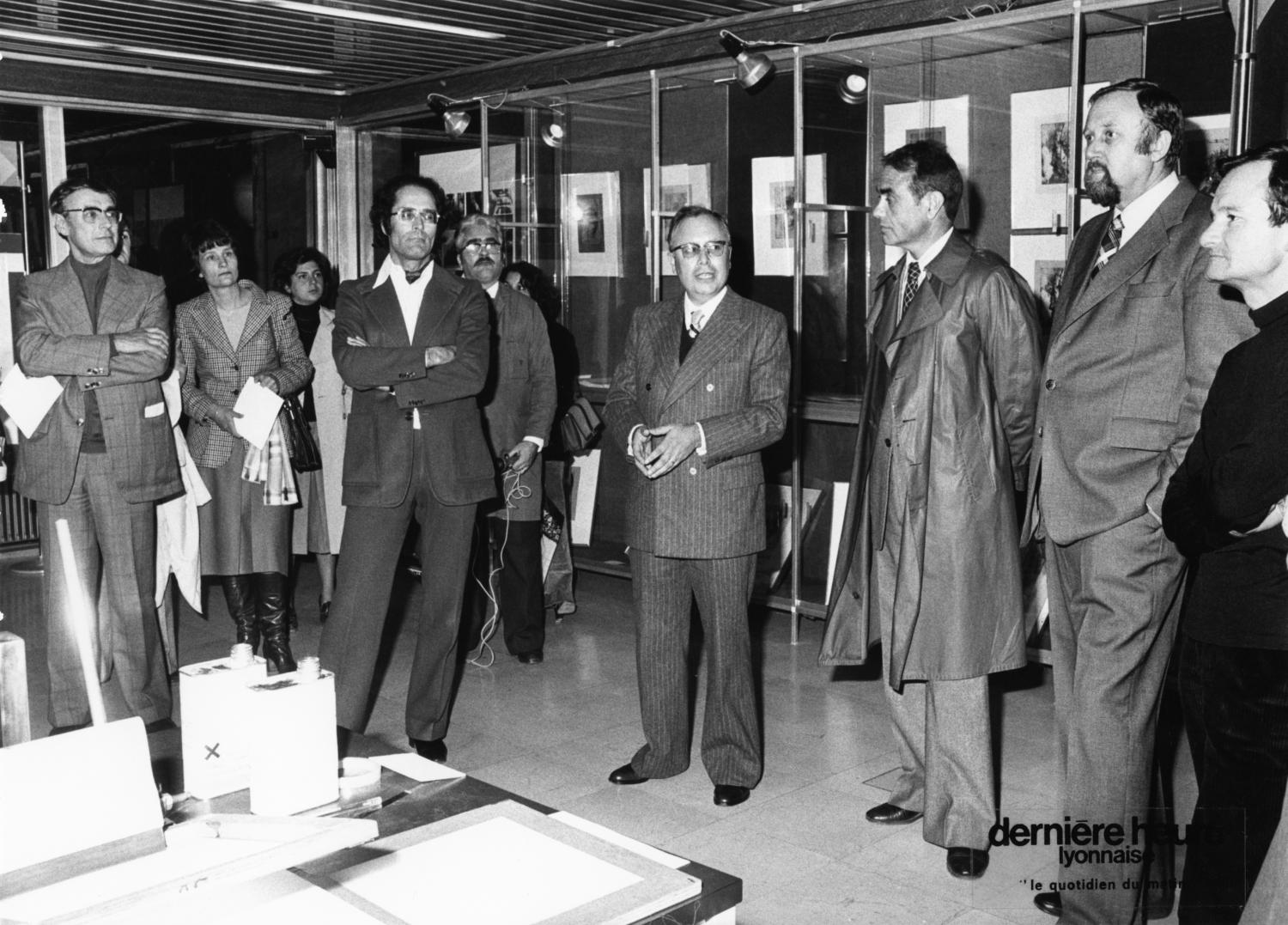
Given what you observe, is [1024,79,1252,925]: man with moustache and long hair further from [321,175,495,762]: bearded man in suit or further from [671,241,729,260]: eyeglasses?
[321,175,495,762]: bearded man in suit

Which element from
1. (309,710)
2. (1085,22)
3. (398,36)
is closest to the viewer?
(309,710)

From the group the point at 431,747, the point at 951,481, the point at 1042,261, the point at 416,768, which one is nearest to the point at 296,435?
the point at 431,747

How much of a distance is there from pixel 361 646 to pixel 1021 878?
2.07 meters

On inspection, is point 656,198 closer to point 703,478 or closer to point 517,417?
point 517,417

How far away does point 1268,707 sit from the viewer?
2.53 m

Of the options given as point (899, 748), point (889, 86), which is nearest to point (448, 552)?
point (899, 748)

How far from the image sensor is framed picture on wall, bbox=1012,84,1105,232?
17.8ft

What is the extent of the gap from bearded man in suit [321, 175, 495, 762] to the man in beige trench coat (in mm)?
1376

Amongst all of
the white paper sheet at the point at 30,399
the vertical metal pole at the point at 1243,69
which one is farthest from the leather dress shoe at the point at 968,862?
the white paper sheet at the point at 30,399

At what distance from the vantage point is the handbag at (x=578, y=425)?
609 centimetres

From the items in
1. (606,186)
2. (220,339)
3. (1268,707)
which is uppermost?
(606,186)

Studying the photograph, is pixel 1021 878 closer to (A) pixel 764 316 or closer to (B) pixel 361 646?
(A) pixel 764 316

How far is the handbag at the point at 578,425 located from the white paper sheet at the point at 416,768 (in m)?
3.98

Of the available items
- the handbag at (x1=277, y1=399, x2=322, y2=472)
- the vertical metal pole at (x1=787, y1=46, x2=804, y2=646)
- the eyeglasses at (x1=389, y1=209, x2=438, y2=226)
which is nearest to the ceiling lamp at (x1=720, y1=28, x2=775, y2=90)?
the vertical metal pole at (x1=787, y1=46, x2=804, y2=646)
